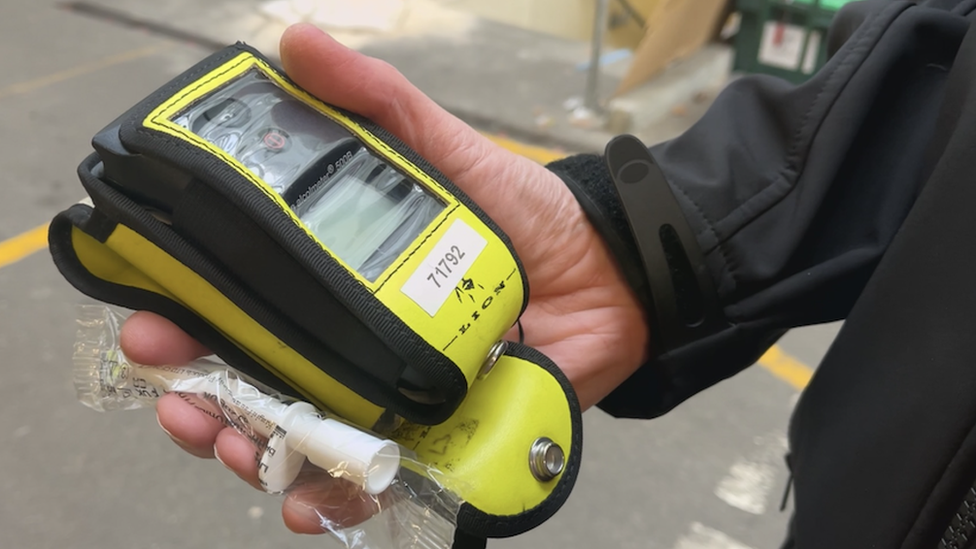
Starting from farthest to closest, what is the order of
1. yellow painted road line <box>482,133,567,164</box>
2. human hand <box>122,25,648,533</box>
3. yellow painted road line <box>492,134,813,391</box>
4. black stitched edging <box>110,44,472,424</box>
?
yellow painted road line <box>482,133,567,164</box>
yellow painted road line <box>492,134,813,391</box>
human hand <box>122,25,648,533</box>
black stitched edging <box>110,44,472,424</box>

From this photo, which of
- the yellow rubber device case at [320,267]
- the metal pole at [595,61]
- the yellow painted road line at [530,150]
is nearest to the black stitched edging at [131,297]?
the yellow rubber device case at [320,267]

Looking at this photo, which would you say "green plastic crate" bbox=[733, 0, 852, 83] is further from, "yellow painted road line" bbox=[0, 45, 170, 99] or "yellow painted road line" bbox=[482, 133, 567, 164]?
"yellow painted road line" bbox=[0, 45, 170, 99]

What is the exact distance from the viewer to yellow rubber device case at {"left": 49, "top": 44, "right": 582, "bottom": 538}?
17.7 inches

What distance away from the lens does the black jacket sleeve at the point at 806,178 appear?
531 mm

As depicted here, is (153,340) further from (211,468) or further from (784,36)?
(784,36)

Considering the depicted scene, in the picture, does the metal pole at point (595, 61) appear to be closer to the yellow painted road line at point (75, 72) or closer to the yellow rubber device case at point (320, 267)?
the yellow painted road line at point (75, 72)

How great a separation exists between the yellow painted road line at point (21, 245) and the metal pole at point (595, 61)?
1464 millimetres

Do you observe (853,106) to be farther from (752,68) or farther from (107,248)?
(752,68)

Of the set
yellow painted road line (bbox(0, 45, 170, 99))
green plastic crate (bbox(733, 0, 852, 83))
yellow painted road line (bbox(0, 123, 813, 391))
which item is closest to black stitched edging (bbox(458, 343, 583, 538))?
yellow painted road line (bbox(0, 123, 813, 391))

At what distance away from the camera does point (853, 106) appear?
0.53 metres

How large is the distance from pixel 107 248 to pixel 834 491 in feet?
1.78

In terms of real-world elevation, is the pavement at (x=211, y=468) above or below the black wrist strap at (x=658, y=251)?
below

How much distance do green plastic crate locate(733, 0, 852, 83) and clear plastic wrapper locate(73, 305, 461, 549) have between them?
6.55 feet

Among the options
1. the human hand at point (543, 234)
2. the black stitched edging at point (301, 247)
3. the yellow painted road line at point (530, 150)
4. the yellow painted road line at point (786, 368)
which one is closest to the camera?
→ the black stitched edging at point (301, 247)
